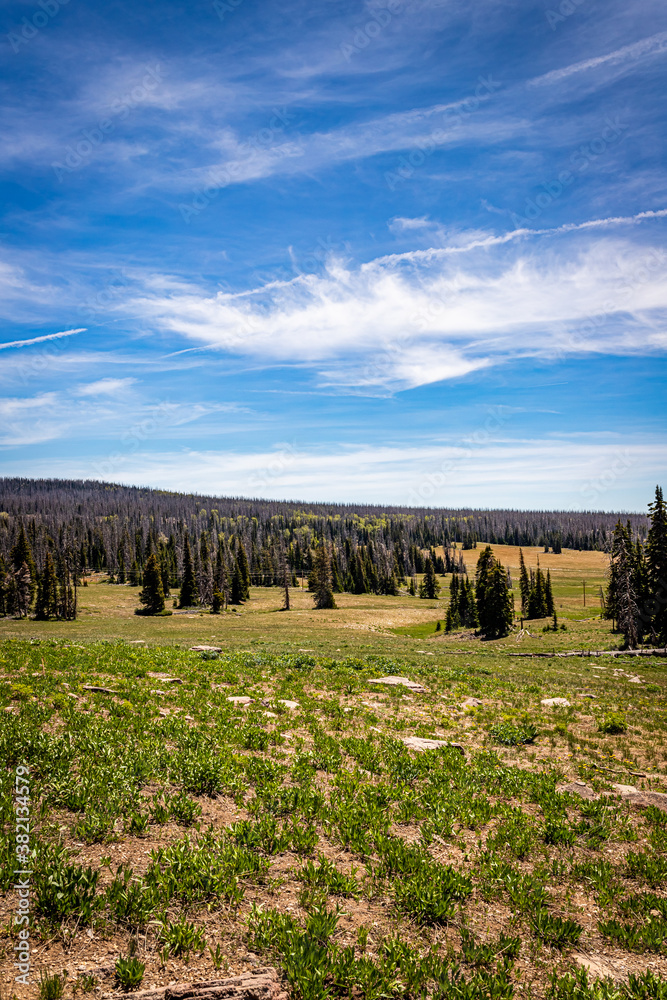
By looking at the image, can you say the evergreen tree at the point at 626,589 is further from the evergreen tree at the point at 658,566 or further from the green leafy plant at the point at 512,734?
the green leafy plant at the point at 512,734

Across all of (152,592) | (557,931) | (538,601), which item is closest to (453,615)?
(538,601)

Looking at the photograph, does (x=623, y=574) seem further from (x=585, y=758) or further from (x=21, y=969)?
(x=21, y=969)

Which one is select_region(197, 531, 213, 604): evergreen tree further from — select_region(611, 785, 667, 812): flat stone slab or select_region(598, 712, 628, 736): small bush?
select_region(611, 785, 667, 812): flat stone slab

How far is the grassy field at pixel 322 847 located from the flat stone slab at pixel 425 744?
1.28 ft

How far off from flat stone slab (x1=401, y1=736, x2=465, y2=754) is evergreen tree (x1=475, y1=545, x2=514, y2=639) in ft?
192

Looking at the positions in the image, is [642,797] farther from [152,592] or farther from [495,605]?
[152,592]

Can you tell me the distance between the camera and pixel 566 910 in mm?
6270

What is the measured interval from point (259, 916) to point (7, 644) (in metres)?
17.3

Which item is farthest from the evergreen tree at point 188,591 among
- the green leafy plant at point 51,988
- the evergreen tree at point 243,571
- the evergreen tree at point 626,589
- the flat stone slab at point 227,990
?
the flat stone slab at point 227,990

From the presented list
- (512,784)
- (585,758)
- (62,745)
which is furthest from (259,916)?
(585,758)

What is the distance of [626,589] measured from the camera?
170ft

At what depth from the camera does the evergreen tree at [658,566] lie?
159 feet

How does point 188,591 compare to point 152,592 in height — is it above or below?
below

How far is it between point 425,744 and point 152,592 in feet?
277
